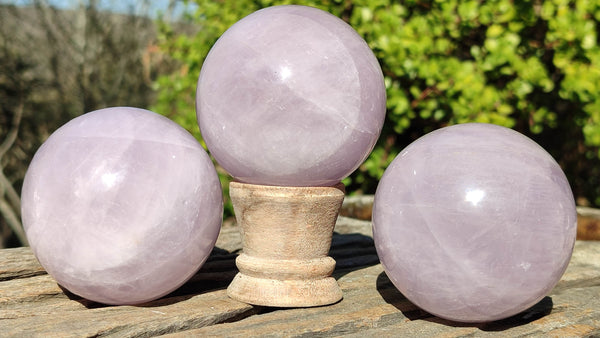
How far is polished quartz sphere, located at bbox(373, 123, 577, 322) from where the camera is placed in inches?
82.6

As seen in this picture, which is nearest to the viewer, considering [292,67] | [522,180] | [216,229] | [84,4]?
[522,180]

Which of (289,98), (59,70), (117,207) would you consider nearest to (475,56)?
(289,98)

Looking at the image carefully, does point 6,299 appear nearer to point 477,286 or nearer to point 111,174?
point 111,174

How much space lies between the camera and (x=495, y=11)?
430 cm

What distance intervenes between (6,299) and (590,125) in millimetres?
3601

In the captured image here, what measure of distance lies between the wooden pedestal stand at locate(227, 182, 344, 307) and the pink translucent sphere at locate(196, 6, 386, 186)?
7 cm

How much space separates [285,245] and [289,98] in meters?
0.58

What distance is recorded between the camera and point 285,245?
2498mm

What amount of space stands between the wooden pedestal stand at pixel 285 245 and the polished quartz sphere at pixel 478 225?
34cm

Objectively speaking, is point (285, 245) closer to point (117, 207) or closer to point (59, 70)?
point (117, 207)

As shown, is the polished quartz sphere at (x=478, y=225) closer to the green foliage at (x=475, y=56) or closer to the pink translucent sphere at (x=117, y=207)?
the pink translucent sphere at (x=117, y=207)

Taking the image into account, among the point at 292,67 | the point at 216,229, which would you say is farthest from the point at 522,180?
the point at 216,229

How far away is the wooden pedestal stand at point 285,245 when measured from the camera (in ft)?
8.03

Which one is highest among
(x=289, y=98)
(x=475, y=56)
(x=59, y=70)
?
(x=289, y=98)
